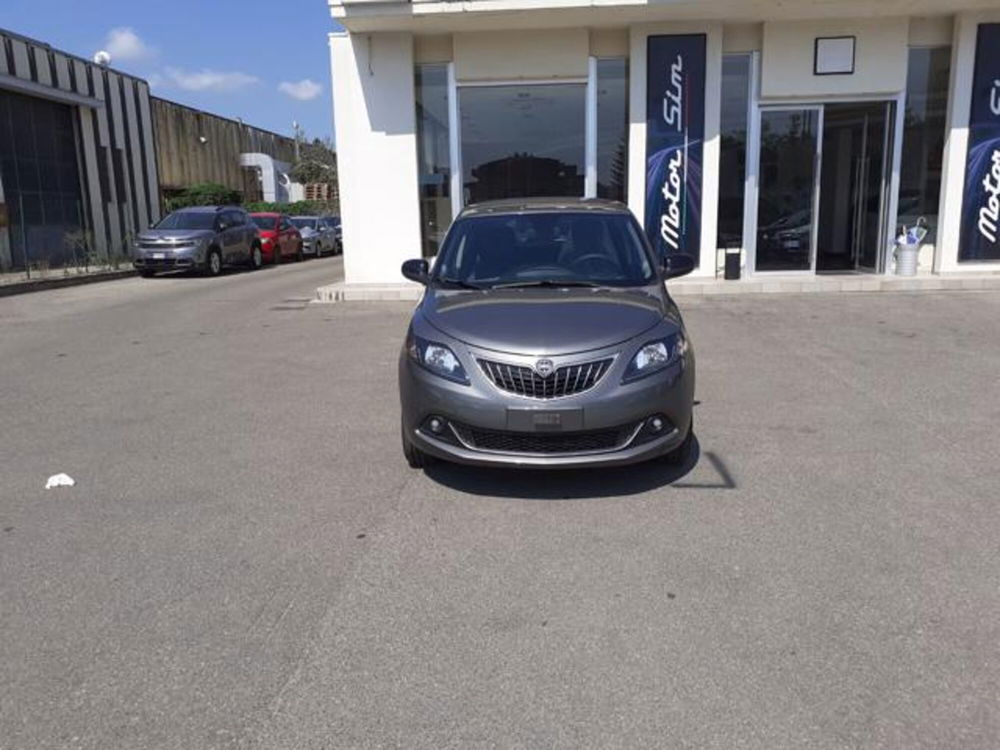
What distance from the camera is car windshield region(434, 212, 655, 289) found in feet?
18.7

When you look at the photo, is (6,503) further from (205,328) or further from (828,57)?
(828,57)

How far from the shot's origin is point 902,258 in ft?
47.6

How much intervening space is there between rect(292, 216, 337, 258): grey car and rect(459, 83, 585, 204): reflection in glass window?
1538 cm

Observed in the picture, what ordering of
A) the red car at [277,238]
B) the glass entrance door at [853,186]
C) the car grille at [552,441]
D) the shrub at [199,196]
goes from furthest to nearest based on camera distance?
the shrub at [199,196] → the red car at [277,238] → the glass entrance door at [853,186] → the car grille at [552,441]

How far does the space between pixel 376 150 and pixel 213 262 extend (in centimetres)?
805

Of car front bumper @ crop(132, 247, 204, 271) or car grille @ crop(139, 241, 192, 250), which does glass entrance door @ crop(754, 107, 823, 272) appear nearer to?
car front bumper @ crop(132, 247, 204, 271)

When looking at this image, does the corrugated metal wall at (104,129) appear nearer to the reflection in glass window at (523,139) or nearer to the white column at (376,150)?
the white column at (376,150)

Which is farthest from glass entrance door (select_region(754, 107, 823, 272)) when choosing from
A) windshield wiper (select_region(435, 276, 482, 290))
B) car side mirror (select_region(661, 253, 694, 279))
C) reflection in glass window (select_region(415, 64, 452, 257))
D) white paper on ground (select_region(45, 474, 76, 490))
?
white paper on ground (select_region(45, 474, 76, 490))

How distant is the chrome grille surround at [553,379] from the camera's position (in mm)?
4469

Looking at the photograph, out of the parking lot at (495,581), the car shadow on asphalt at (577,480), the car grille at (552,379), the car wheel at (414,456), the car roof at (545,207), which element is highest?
the car roof at (545,207)

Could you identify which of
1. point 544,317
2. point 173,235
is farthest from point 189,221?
Result: point 544,317

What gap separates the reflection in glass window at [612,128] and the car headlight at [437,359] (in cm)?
1046

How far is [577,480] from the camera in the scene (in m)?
4.97

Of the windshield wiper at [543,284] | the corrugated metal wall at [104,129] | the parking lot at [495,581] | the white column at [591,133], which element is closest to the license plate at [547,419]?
the parking lot at [495,581]
